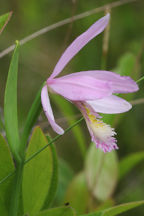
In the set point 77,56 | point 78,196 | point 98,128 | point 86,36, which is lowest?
point 78,196

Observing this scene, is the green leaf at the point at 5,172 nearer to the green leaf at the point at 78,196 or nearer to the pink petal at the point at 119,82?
the pink petal at the point at 119,82

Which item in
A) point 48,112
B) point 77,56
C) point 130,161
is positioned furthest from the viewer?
point 77,56

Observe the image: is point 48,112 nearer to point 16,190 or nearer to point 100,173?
point 16,190

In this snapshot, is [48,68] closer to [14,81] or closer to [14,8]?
[14,8]

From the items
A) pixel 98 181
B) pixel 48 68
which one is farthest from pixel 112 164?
pixel 48 68

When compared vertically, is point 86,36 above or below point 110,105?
above

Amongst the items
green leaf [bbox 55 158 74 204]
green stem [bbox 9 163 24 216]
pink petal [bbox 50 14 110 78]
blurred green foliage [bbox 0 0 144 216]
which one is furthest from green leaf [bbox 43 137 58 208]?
blurred green foliage [bbox 0 0 144 216]

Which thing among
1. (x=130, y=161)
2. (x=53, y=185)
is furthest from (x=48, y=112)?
(x=130, y=161)

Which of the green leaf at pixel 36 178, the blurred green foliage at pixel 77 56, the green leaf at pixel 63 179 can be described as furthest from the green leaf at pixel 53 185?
the blurred green foliage at pixel 77 56
